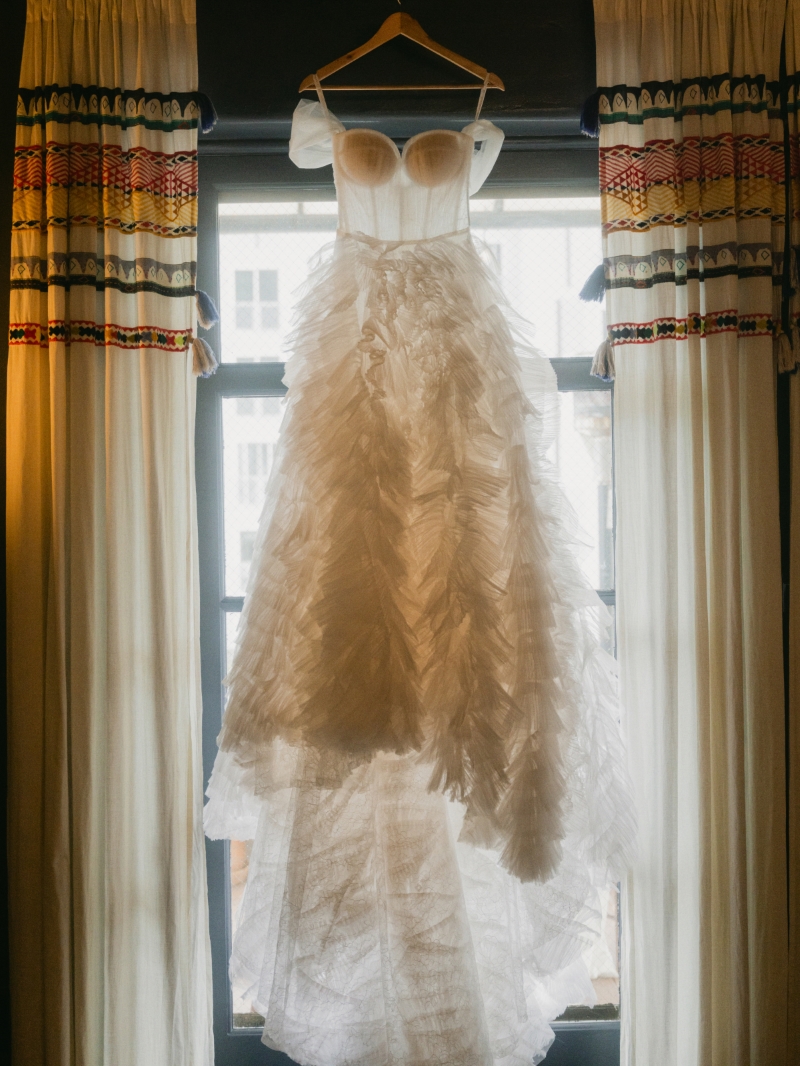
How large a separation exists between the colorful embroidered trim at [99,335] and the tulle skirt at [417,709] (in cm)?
32

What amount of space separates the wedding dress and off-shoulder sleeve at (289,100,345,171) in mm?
111

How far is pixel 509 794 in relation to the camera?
98 cm

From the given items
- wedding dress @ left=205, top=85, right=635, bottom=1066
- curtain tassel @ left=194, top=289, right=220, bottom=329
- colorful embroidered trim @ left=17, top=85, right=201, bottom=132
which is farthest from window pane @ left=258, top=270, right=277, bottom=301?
wedding dress @ left=205, top=85, right=635, bottom=1066

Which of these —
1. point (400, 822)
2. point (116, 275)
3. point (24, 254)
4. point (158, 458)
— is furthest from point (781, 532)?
point (24, 254)

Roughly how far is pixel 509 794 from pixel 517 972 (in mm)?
278

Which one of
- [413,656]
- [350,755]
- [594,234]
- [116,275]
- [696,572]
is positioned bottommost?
[350,755]

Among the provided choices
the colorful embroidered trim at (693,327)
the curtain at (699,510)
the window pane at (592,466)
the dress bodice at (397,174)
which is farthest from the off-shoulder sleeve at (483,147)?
the window pane at (592,466)

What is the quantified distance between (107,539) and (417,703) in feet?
2.12

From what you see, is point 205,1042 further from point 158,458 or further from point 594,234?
point 594,234

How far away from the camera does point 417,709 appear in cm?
97

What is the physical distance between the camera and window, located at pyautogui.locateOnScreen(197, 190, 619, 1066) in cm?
146

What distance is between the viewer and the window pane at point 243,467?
58.5 inches

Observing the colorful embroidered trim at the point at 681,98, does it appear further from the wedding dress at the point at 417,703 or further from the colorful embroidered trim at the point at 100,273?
the colorful embroidered trim at the point at 100,273

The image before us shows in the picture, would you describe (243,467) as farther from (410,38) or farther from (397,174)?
(410,38)
